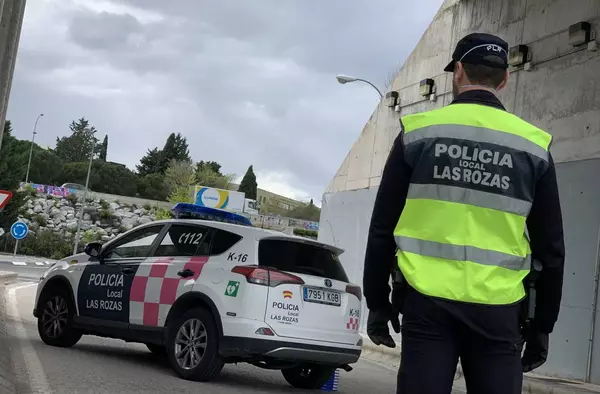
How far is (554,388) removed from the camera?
948 centimetres

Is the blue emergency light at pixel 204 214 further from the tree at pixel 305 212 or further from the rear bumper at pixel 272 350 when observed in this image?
the tree at pixel 305 212

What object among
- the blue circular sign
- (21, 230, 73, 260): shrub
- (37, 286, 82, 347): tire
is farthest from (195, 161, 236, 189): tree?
(37, 286, 82, 347): tire

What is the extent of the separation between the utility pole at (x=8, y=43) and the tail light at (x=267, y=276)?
3.93 meters

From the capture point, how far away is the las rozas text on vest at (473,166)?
2.63 metres

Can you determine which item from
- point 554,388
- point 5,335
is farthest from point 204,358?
point 554,388

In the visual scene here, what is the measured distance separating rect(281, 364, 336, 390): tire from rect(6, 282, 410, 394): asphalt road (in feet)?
0.50

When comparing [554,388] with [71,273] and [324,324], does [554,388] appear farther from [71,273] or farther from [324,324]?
[71,273]

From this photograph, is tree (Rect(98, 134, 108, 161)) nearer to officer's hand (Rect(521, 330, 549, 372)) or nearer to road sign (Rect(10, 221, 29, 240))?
road sign (Rect(10, 221, 29, 240))

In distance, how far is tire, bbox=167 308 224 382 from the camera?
7383 millimetres

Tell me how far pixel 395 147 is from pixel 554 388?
7.74 meters

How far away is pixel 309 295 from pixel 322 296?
0.16 m

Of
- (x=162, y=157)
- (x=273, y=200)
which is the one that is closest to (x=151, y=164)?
(x=162, y=157)

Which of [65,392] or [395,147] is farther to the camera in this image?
[65,392]

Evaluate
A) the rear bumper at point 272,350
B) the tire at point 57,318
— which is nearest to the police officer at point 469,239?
the rear bumper at point 272,350
